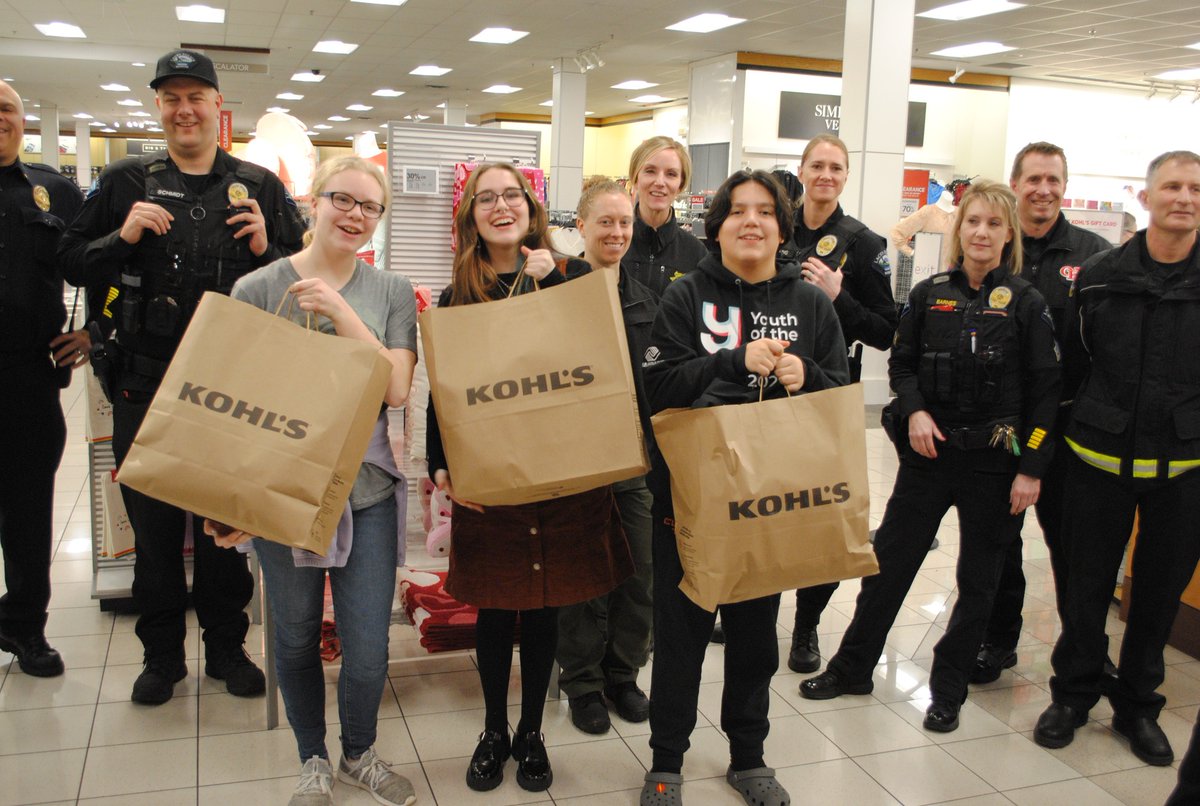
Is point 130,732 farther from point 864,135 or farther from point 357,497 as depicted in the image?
point 864,135

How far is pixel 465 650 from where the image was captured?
324 centimetres

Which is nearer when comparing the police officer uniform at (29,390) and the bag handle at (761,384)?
the bag handle at (761,384)

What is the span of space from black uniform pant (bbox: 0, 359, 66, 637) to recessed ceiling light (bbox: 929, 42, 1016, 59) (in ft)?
41.2

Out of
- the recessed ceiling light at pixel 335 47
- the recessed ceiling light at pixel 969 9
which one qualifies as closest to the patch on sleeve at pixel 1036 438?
the recessed ceiling light at pixel 969 9

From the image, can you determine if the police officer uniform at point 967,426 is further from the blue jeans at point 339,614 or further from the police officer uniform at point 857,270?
the blue jeans at point 339,614

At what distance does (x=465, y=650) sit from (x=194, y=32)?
12.9 meters

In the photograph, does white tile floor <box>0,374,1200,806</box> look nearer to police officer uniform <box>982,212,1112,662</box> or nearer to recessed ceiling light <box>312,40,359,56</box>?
police officer uniform <box>982,212,1112,662</box>

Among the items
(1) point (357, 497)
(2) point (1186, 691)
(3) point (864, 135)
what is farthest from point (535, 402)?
(3) point (864, 135)

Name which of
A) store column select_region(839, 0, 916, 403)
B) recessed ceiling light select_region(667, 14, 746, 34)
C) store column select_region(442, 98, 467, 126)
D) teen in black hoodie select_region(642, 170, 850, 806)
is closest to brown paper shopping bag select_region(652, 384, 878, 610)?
teen in black hoodie select_region(642, 170, 850, 806)

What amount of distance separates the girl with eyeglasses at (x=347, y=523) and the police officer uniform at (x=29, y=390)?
1159mm

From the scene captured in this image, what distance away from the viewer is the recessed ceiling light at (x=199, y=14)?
11.6 meters

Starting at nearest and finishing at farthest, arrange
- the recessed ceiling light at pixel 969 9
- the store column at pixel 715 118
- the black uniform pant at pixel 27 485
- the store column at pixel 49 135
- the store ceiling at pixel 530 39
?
the black uniform pant at pixel 27 485 → the recessed ceiling light at pixel 969 9 → the store ceiling at pixel 530 39 → the store column at pixel 715 118 → the store column at pixel 49 135

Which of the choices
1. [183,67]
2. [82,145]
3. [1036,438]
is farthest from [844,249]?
[82,145]

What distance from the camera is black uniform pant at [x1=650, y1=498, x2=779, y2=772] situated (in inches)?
93.7
